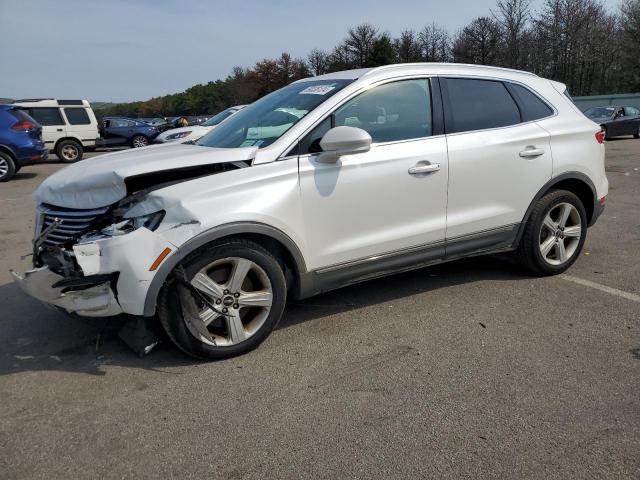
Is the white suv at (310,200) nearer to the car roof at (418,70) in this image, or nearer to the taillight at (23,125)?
the car roof at (418,70)

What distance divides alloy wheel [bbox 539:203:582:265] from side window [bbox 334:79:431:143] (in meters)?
1.51

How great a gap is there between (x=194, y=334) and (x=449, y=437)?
159cm

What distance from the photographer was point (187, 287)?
3123mm

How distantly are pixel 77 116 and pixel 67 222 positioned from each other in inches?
644

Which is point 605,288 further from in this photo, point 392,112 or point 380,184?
point 392,112

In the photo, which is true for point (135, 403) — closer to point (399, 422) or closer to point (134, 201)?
point (134, 201)

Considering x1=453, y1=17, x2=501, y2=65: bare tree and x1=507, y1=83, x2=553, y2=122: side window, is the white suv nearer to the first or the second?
x1=507, y1=83, x2=553, y2=122: side window

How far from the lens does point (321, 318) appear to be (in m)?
3.95

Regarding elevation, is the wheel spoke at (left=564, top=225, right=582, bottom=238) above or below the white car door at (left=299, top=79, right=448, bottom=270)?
below

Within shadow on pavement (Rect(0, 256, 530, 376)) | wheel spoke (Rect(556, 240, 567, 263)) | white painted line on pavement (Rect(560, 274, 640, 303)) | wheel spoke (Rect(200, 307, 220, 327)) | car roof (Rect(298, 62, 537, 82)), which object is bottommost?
white painted line on pavement (Rect(560, 274, 640, 303))

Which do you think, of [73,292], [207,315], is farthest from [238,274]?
[73,292]

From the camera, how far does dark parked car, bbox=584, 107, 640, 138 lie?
21.3 metres

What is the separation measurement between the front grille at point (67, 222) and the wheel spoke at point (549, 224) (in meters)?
3.51

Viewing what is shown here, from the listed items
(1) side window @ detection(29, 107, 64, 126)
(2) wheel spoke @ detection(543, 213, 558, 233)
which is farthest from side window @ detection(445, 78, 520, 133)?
(1) side window @ detection(29, 107, 64, 126)
